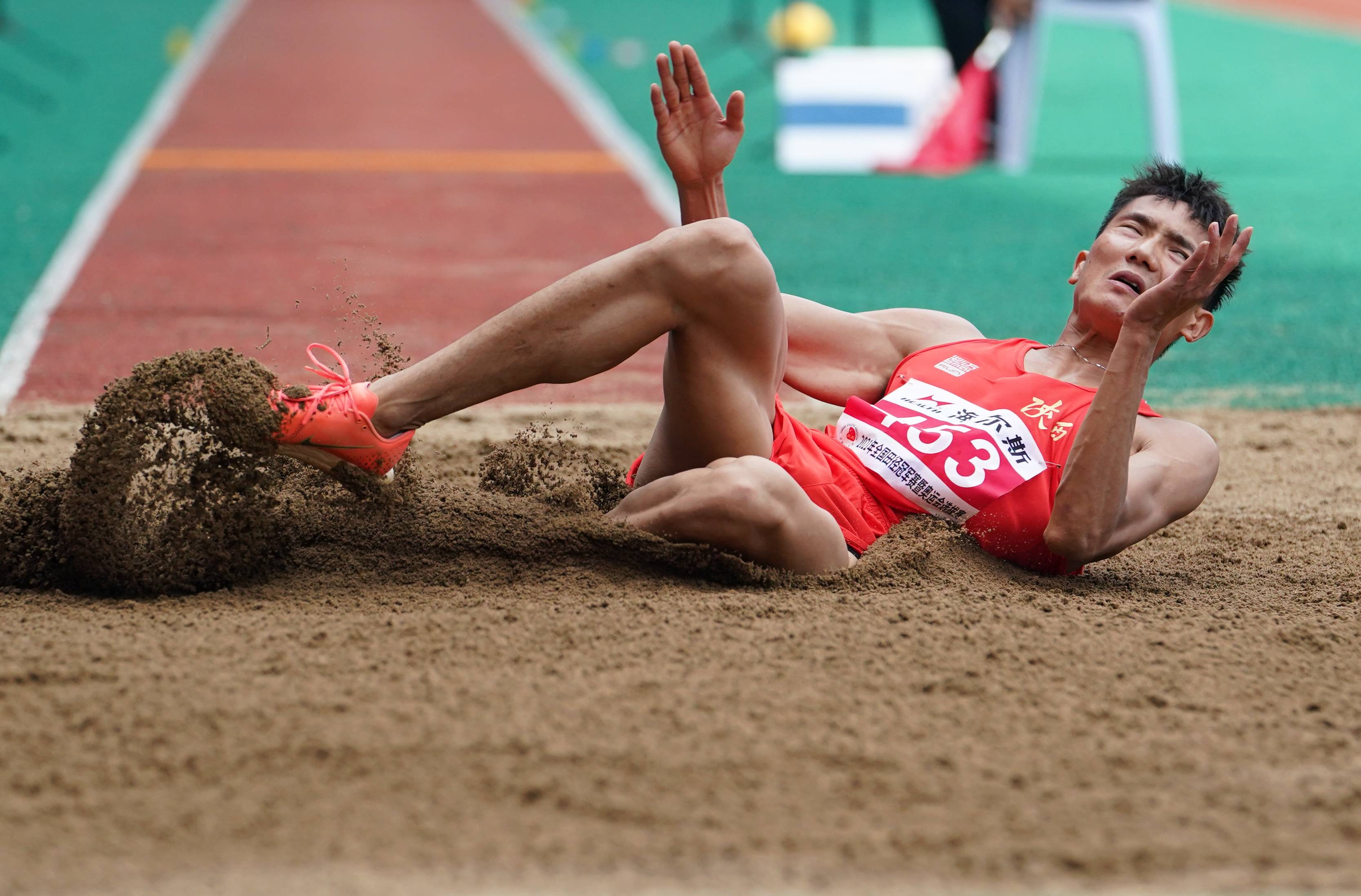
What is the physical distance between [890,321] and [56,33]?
1564 cm

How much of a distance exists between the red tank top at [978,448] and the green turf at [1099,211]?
2.19 m

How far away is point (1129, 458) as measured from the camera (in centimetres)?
311

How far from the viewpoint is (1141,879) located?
2.04 m

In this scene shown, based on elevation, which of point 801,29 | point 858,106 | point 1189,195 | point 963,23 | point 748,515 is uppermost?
point 801,29

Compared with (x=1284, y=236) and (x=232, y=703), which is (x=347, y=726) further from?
(x=1284, y=236)

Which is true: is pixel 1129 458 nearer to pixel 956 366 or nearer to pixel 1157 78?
pixel 956 366

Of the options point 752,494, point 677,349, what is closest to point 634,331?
point 677,349

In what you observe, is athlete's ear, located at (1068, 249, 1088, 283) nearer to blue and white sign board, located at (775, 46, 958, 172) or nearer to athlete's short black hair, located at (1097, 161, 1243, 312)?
athlete's short black hair, located at (1097, 161, 1243, 312)

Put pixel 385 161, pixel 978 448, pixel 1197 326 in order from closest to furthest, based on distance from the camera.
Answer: pixel 978 448
pixel 1197 326
pixel 385 161

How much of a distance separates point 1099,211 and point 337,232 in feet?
14.6

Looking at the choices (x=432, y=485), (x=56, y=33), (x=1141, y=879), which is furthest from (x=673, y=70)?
(x=56, y=33)

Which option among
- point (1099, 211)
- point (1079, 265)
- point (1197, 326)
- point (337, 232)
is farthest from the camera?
point (1099, 211)

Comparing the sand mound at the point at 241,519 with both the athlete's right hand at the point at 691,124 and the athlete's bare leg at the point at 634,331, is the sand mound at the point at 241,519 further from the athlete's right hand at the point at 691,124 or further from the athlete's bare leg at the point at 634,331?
the athlete's right hand at the point at 691,124

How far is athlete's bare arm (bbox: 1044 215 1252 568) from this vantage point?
290cm
